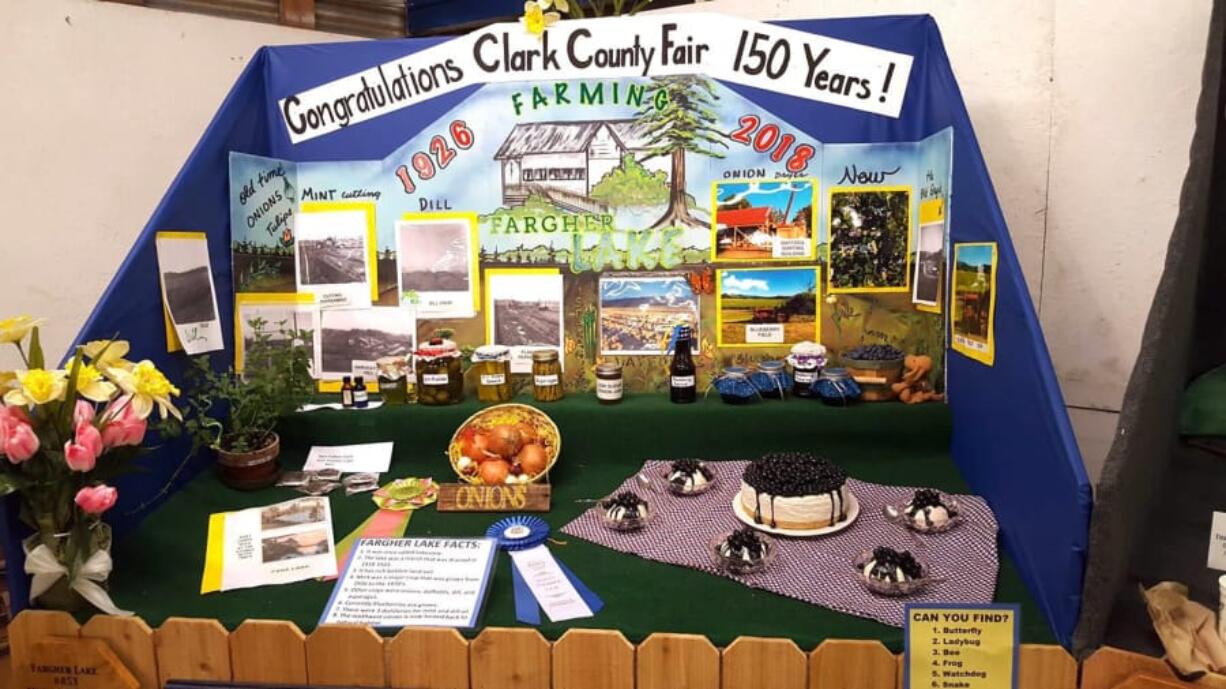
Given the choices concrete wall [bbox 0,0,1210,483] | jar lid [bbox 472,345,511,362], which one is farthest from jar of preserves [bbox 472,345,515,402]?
concrete wall [bbox 0,0,1210,483]

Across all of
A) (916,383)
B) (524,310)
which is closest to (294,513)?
(524,310)

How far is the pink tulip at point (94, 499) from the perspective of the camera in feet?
3.76

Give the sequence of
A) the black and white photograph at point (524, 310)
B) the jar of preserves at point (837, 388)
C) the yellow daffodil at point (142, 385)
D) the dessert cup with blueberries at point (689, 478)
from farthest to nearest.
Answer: the black and white photograph at point (524, 310), the jar of preserves at point (837, 388), the dessert cup with blueberries at point (689, 478), the yellow daffodil at point (142, 385)

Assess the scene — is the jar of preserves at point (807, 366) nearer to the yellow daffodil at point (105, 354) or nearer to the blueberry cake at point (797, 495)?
the blueberry cake at point (797, 495)

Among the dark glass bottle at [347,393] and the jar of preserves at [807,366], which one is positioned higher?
the jar of preserves at [807,366]

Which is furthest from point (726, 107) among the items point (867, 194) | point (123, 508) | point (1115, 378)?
point (123, 508)

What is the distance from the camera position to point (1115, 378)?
167cm

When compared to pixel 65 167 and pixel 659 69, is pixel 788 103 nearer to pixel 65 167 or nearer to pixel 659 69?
pixel 659 69

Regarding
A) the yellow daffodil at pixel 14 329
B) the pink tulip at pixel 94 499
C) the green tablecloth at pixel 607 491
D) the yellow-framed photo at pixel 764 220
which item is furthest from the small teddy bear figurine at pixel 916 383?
the yellow daffodil at pixel 14 329

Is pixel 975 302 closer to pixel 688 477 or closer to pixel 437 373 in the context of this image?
pixel 688 477

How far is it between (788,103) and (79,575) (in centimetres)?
175

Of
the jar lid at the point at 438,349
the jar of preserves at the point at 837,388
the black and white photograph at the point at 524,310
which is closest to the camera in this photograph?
the jar of preserves at the point at 837,388

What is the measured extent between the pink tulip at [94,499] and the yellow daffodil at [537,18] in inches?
53.6

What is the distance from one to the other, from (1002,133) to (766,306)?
2.42 feet
